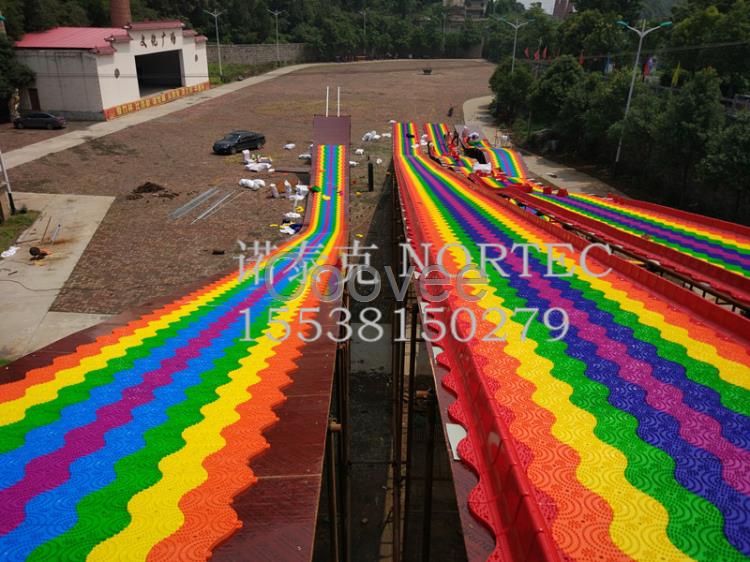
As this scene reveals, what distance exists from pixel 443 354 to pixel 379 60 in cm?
8265

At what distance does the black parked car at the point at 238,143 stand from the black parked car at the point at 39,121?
11.0m

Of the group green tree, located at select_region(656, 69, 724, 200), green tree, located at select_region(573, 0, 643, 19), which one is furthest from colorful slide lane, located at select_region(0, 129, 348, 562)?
green tree, located at select_region(573, 0, 643, 19)

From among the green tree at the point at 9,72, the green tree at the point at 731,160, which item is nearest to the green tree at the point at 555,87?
the green tree at the point at 731,160

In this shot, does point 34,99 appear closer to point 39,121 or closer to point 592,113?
point 39,121

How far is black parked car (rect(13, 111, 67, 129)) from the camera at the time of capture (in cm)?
3144

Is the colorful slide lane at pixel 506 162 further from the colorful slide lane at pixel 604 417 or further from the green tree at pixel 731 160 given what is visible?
the colorful slide lane at pixel 604 417

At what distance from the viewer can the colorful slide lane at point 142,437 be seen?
287cm

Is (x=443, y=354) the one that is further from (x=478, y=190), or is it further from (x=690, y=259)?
(x=478, y=190)

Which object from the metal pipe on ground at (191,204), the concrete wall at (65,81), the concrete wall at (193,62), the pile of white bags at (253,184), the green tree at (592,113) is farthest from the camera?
the concrete wall at (193,62)

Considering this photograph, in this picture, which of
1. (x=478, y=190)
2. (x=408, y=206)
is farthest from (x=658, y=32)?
(x=408, y=206)

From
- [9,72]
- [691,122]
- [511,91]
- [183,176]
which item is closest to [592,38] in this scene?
[511,91]

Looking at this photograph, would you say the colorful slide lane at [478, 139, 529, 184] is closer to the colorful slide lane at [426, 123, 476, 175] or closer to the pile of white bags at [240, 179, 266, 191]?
the colorful slide lane at [426, 123, 476, 175]

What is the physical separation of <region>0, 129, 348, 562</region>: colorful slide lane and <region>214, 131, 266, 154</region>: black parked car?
2167 centimetres

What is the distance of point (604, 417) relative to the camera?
3.70m
